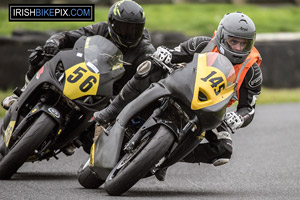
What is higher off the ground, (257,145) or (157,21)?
(257,145)

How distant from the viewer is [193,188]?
6906 mm

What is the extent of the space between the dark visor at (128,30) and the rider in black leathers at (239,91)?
499 mm

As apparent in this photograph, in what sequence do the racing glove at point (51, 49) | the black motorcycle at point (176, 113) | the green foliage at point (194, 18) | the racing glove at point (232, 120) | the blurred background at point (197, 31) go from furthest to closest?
the green foliage at point (194, 18) → the blurred background at point (197, 31) → the racing glove at point (51, 49) → the racing glove at point (232, 120) → the black motorcycle at point (176, 113)

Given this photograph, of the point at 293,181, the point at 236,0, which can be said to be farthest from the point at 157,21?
the point at 293,181

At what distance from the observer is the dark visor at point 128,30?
716 centimetres

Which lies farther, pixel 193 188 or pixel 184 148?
pixel 193 188

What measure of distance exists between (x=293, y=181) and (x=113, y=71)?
1.99m

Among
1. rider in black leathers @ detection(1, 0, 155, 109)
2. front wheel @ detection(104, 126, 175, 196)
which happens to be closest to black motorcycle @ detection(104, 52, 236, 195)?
front wheel @ detection(104, 126, 175, 196)

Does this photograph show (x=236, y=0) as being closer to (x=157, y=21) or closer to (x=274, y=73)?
(x=157, y=21)

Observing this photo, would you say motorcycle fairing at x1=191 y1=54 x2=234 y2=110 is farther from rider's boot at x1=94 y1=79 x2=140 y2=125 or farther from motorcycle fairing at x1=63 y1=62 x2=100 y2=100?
motorcycle fairing at x1=63 y1=62 x2=100 y2=100

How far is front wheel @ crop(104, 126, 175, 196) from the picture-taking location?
564cm

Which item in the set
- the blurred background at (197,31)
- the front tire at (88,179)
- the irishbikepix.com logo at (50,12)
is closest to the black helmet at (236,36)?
the front tire at (88,179)

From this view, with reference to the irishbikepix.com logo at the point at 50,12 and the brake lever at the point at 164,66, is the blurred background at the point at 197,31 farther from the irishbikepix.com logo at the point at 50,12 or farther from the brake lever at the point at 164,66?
the brake lever at the point at 164,66

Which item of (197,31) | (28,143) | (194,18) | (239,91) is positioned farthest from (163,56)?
(194,18)
